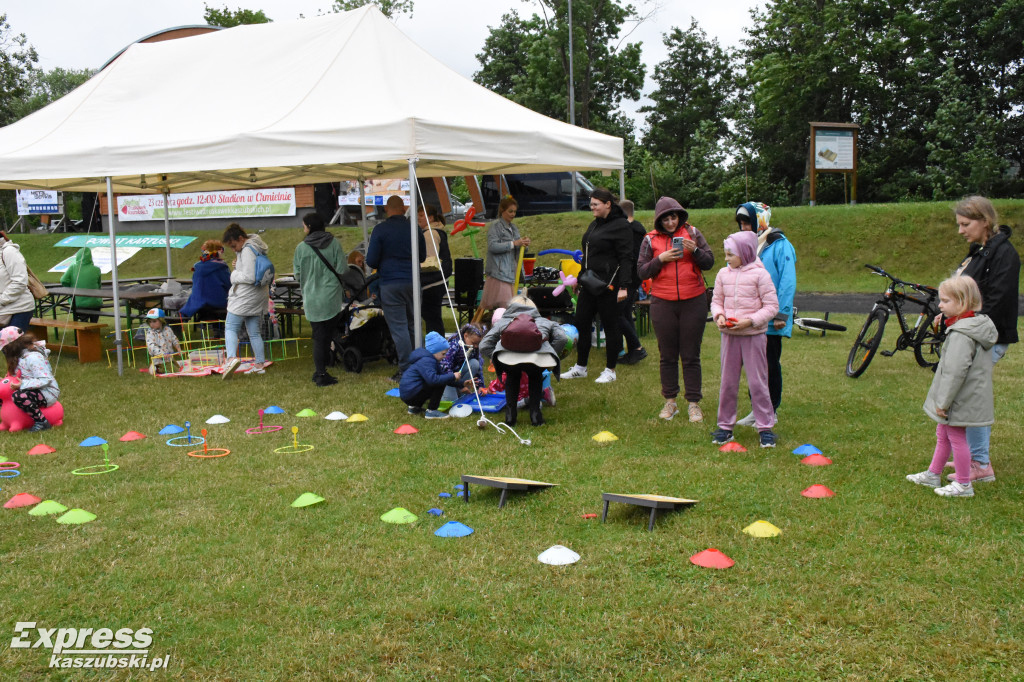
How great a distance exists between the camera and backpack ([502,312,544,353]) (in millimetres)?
6633

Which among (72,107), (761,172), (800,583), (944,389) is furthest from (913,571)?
(761,172)

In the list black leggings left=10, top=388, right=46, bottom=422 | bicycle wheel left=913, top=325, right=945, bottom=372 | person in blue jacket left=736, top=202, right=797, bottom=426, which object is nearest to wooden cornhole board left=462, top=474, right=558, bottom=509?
person in blue jacket left=736, top=202, right=797, bottom=426

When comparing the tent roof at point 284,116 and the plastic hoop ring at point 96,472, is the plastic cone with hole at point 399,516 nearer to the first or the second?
the plastic hoop ring at point 96,472

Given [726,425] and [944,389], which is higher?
[944,389]

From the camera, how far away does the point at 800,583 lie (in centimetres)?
382

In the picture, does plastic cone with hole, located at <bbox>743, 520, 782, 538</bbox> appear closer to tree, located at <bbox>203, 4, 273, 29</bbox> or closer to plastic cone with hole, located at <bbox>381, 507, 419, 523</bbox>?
plastic cone with hole, located at <bbox>381, 507, 419, 523</bbox>

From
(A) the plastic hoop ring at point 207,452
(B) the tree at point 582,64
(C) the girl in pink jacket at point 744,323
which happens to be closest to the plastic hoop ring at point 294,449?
(A) the plastic hoop ring at point 207,452

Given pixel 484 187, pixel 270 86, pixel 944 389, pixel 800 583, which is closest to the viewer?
pixel 800 583

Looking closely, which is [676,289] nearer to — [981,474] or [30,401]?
[981,474]

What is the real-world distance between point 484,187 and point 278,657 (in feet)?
75.6

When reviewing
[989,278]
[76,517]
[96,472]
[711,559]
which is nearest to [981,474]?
[989,278]

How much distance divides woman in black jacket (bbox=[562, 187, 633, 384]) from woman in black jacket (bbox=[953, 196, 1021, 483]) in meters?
3.53

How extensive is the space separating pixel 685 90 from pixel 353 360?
3843 centimetres

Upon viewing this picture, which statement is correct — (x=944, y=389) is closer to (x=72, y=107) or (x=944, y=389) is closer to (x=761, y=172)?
(x=72, y=107)
